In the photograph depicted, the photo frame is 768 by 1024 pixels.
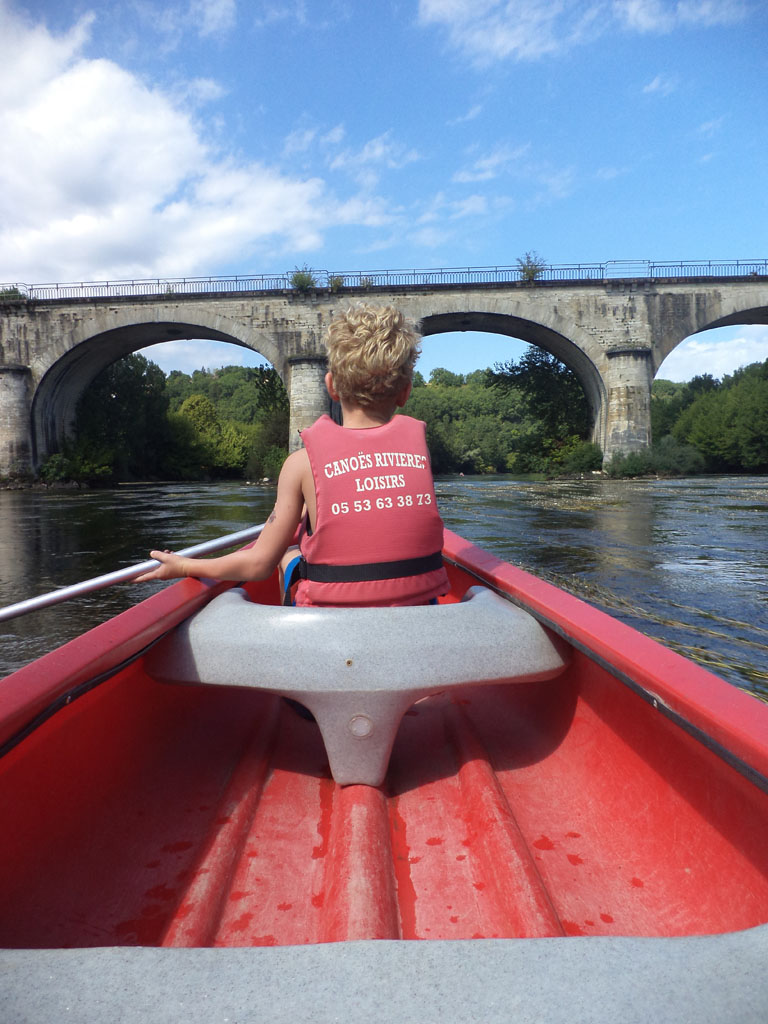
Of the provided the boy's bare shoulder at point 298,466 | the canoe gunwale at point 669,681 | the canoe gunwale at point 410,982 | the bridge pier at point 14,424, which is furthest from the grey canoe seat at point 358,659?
the bridge pier at point 14,424

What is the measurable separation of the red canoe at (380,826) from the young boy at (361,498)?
0.55ft

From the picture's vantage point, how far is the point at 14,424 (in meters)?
21.7

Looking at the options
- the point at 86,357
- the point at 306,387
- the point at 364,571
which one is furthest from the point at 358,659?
the point at 86,357

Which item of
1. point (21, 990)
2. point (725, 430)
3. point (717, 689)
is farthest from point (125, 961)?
point (725, 430)

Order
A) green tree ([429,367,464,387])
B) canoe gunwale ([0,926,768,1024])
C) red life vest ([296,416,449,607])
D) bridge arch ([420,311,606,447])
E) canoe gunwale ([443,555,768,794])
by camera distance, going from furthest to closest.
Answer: green tree ([429,367,464,387]) → bridge arch ([420,311,606,447]) → red life vest ([296,416,449,607]) → canoe gunwale ([443,555,768,794]) → canoe gunwale ([0,926,768,1024])

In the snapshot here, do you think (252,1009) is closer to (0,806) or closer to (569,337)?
(0,806)

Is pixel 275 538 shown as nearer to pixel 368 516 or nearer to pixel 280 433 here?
pixel 368 516

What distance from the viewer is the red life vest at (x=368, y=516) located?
1.64m

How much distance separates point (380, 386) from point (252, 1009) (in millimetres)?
1345

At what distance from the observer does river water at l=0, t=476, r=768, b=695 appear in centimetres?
376

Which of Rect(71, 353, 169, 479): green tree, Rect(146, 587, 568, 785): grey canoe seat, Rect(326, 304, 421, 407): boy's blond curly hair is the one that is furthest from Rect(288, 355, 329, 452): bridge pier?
Rect(146, 587, 568, 785): grey canoe seat

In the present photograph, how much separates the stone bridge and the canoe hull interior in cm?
2010

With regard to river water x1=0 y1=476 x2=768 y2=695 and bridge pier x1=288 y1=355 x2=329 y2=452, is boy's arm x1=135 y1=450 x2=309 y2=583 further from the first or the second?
bridge pier x1=288 y1=355 x2=329 y2=452

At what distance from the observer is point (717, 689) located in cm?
105
